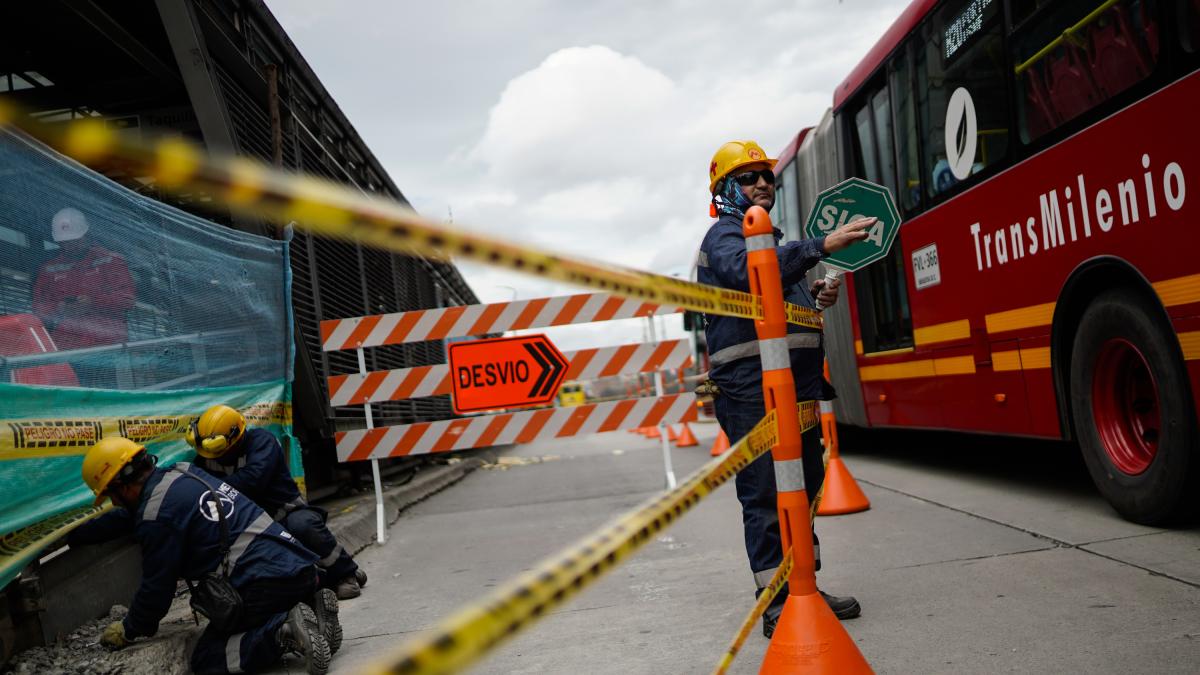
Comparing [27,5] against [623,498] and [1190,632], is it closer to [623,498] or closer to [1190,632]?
[623,498]

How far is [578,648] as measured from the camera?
3822mm

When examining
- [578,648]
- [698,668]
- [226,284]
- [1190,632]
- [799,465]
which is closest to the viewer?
[799,465]

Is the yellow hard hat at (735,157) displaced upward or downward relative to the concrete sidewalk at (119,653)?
upward

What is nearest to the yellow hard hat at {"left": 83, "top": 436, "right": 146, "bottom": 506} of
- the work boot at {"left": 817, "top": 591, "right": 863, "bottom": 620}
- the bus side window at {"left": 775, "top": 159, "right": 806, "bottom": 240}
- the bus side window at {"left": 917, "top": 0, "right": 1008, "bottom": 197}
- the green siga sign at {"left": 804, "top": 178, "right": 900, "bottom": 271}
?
the work boot at {"left": 817, "top": 591, "right": 863, "bottom": 620}

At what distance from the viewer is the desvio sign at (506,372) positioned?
24.5 feet

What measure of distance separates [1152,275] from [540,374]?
14.5 feet

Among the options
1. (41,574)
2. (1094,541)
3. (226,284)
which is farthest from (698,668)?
(226,284)

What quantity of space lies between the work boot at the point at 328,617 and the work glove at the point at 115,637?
0.76 meters

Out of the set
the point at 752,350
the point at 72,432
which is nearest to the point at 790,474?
the point at 752,350

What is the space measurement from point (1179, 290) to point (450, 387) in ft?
16.4

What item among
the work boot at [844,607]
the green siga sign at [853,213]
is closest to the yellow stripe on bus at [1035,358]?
the green siga sign at [853,213]

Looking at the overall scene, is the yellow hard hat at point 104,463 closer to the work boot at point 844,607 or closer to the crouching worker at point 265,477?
the crouching worker at point 265,477

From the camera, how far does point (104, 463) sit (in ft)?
12.7

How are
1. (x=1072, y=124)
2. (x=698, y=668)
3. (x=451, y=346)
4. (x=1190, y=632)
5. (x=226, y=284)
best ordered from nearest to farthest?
1. (x=1190, y=632)
2. (x=698, y=668)
3. (x=1072, y=124)
4. (x=226, y=284)
5. (x=451, y=346)
